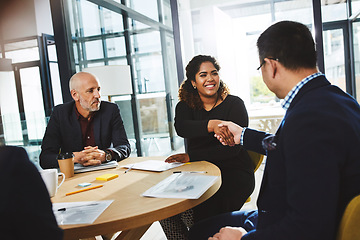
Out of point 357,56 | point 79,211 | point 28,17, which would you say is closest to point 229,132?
point 79,211

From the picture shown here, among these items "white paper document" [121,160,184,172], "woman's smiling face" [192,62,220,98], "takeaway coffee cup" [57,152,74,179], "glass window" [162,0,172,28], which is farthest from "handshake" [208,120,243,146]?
"glass window" [162,0,172,28]

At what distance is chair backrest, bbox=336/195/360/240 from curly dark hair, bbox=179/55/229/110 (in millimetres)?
1780

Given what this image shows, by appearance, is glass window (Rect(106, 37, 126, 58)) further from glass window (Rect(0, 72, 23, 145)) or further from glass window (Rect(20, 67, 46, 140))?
glass window (Rect(0, 72, 23, 145))

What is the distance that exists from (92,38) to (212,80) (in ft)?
8.14

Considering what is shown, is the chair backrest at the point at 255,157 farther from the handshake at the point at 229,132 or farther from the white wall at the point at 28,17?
the white wall at the point at 28,17

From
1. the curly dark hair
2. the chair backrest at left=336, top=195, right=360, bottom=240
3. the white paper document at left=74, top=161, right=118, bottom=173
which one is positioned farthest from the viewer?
the curly dark hair

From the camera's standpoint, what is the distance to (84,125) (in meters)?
2.66

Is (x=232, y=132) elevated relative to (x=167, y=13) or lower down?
lower down

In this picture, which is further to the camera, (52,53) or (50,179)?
(52,53)

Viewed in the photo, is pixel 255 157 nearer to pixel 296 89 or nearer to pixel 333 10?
pixel 296 89

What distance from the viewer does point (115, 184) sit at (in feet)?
5.22

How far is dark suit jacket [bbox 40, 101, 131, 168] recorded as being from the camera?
2512mm

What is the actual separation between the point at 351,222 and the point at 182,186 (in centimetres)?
73

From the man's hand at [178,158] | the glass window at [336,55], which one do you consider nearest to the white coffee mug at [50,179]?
the man's hand at [178,158]
